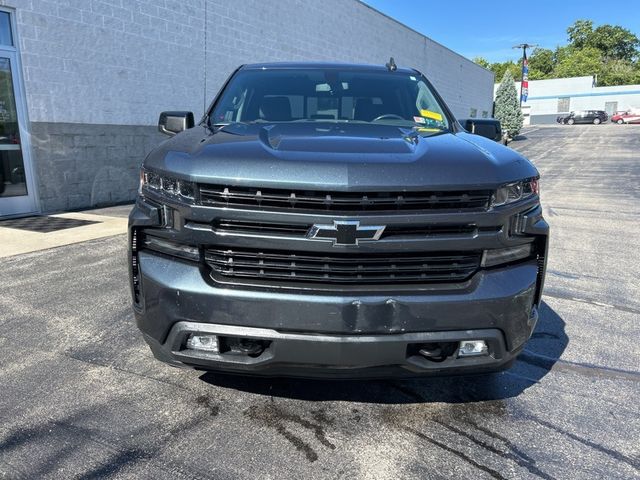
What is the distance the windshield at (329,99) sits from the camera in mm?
3510

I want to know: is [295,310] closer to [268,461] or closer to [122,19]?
[268,461]

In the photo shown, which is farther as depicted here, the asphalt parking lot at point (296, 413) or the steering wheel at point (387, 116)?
the steering wheel at point (387, 116)

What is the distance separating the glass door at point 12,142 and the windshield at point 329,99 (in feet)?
18.6

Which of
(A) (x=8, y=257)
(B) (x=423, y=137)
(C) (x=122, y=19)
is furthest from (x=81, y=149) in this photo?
(B) (x=423, y=137)

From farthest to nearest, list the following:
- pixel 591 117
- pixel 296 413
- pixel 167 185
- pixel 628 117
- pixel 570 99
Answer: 1. pixel 570 99
2. pixel 591 117
3. pixel 628 117
4. pixel 296 413
5. pixel 167 185

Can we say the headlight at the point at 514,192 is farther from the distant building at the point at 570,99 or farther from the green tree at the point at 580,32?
the green tree at the point at 580,32

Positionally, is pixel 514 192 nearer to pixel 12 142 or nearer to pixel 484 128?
pixel 484 128

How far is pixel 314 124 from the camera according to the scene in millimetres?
3111

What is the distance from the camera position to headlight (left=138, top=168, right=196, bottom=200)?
2.31m

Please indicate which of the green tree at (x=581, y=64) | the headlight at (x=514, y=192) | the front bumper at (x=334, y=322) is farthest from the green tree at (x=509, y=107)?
the green tree at (x=581, y=64)

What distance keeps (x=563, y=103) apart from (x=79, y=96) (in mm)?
70478

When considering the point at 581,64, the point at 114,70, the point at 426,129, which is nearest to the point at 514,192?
the point at 426,129

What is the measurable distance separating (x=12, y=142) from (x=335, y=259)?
7848 mm

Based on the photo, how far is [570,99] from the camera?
66688 millimetres
